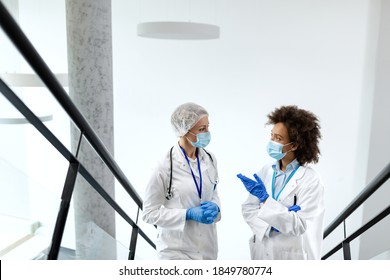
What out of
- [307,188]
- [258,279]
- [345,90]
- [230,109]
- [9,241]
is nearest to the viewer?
[258,279]

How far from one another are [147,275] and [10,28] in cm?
93

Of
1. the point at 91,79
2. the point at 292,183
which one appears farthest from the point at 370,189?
the point at 91,79

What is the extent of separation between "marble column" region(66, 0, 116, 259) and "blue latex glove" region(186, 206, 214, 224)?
107 centimetres

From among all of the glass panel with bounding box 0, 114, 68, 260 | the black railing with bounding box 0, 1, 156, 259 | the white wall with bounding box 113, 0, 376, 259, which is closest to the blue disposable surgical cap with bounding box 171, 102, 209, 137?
the black railing with bounding box 0, 1, 156, 259

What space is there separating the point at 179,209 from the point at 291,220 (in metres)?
0.63

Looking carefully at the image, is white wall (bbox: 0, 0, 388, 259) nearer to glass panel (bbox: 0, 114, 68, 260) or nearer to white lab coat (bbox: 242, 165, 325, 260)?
A: white lab coat (bbox: 242, 165, 325, 260)

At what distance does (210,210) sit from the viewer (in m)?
1.99

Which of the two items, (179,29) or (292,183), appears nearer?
(292,183)

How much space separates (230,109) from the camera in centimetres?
595

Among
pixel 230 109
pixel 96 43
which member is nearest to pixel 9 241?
pixel 96 43

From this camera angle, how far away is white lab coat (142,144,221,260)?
2020mm

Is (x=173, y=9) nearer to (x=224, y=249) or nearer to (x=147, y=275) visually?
(x=224, y=249)

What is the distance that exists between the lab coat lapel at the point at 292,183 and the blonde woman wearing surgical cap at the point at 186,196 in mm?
407

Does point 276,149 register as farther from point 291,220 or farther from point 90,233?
point 90,233
